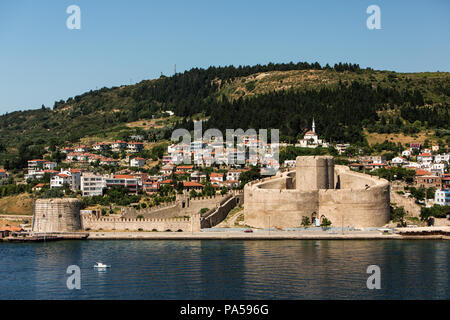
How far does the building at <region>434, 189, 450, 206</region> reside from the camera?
50.6 meters

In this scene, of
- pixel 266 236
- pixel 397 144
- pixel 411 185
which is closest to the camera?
pixel 266 236

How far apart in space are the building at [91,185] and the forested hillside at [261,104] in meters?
19.2

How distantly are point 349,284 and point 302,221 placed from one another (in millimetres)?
14090

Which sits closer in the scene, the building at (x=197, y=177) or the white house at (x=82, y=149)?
the building at (x=197, y=177)

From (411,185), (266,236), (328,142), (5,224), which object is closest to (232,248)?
(266,236)

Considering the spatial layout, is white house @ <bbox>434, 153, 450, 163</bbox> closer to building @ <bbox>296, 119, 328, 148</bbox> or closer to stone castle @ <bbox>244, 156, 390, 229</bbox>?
building @ <bbox>296, 119, 328, 148</bbox>

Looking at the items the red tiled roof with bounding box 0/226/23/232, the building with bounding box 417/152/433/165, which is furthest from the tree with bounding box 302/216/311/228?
the building with bounding box 417/152/433/165

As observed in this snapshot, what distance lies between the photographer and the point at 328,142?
73062 millimetres

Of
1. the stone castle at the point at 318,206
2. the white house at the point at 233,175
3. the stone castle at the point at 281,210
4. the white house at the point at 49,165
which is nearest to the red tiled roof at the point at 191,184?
the white house at the point at 233,175

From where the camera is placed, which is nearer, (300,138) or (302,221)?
(302,221)

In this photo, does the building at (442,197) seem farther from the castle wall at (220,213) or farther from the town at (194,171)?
the castle wall at (220,213)

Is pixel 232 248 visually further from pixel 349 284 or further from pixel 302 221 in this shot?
pixel 349 284

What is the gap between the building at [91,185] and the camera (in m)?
57.4

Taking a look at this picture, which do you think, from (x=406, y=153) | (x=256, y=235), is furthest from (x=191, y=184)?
(x=406, y=153)
